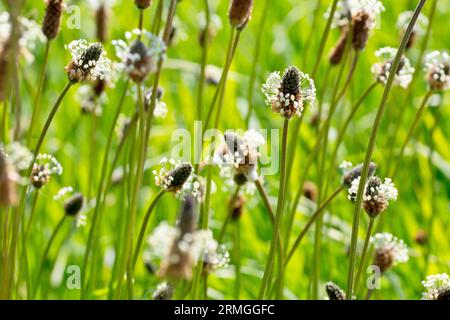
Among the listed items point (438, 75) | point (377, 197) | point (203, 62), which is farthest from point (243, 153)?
point (438, 75)

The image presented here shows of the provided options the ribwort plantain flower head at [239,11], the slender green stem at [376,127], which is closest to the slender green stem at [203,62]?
the ribwort plantain flower head at [239,11]

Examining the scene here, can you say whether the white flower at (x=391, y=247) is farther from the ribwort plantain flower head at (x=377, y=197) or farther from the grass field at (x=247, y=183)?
the ribwort plantain flower head at (x=377, y=197)

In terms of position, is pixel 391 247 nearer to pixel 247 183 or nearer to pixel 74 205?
pixel 247 183

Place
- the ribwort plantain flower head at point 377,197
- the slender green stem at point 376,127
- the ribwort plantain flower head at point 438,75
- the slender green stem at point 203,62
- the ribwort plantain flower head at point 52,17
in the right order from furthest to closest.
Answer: the ribwort plantain flower head at point 438,75 < the slender green stem at point 203,62 < the ribwort plantain flower head at point 52,17 < the ribwort plantain flower head at point 377,197 < the slender green stem at point 376,127

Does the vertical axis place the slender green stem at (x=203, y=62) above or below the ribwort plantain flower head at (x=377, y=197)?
above
